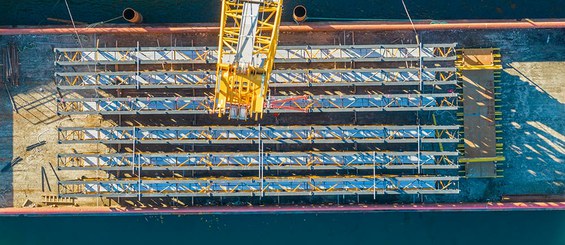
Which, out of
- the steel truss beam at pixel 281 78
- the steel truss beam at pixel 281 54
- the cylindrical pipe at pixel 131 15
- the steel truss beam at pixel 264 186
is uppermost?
the cylindrical pipe at pixel 131 15

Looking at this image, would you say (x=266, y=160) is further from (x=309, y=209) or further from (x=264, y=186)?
(x=309, y=209)

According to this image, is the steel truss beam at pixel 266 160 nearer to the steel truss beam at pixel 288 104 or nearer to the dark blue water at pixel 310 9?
the steel truss beam at pixel 288 104

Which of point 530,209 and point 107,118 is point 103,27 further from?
point 530,209

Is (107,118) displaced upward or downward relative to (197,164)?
upward

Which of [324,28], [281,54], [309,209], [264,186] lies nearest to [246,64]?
[281,54]

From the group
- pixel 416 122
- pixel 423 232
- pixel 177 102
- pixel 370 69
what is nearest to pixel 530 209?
pixel 423 232

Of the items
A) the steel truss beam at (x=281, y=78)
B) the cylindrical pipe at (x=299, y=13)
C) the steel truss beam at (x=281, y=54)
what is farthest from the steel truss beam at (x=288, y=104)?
the cylindrical pipe at (x=299, y=13)

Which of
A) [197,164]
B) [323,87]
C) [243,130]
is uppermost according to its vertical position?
[323,87]
